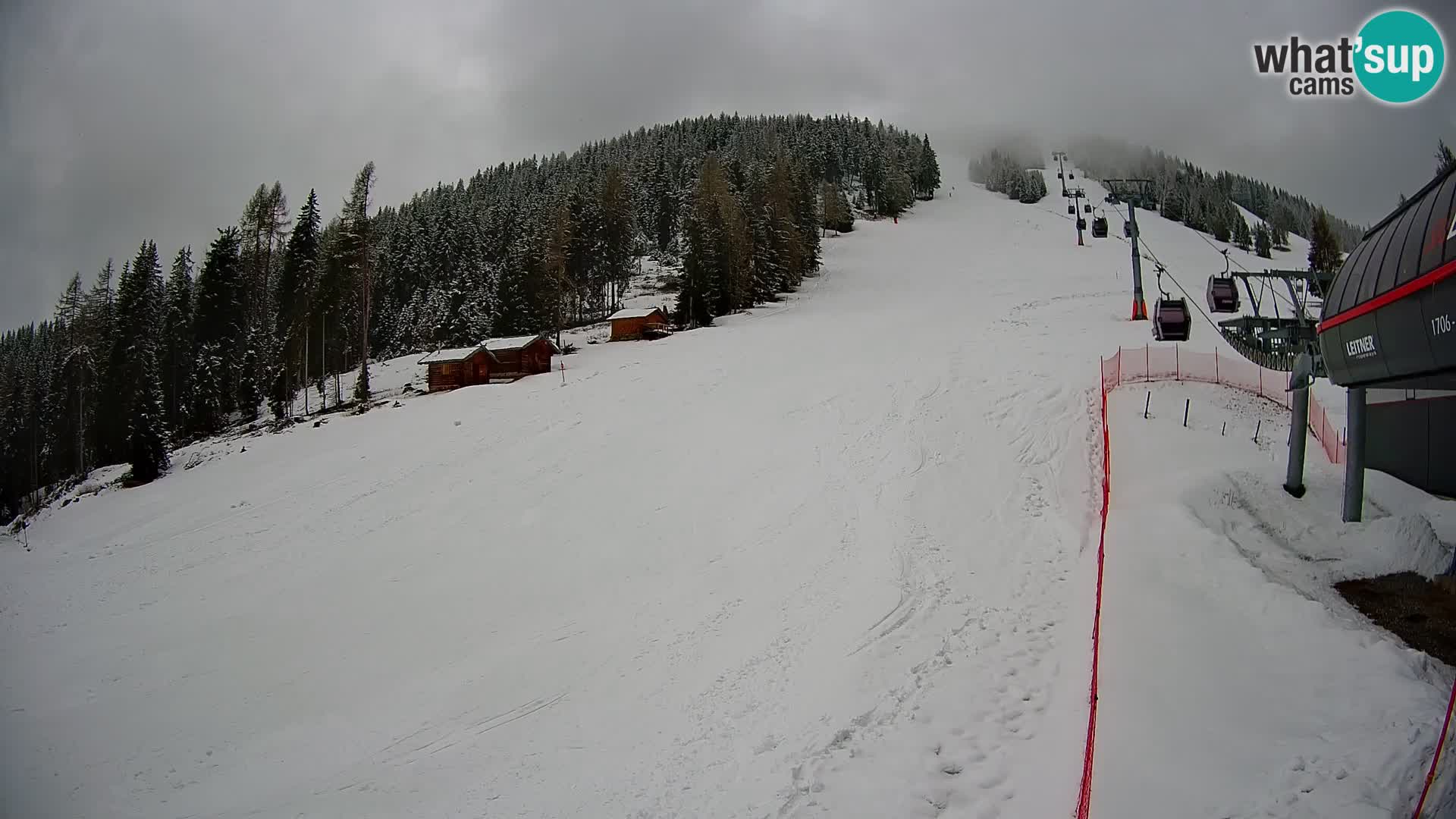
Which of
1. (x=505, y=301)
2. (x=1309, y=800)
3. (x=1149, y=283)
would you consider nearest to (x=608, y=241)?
(x=505, y=301)

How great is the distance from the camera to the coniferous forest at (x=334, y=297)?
96.9 ft

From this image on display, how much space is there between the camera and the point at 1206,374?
2077 centimetres

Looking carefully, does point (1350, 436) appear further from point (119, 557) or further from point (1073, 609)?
point (119, 557)

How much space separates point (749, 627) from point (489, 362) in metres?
37.8

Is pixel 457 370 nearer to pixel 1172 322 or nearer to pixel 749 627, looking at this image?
pixel 749 627

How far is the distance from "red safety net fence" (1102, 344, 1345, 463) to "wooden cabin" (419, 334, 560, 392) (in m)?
33.3

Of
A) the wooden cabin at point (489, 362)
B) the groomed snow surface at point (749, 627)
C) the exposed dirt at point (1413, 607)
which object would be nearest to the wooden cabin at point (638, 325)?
the wooden cabin at point (489, 362)

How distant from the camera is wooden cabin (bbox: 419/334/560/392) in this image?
4481cm

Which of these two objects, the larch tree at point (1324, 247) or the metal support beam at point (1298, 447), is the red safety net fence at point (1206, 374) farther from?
the larch tree at point (1324, 247)

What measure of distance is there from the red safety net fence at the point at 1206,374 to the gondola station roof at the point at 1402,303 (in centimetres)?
799

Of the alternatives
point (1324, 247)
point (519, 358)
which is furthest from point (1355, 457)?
point (519, 358)

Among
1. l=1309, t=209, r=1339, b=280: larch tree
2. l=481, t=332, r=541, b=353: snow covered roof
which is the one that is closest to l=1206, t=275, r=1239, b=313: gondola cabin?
l=1309, t=209, r=1339, b=280: larch tree

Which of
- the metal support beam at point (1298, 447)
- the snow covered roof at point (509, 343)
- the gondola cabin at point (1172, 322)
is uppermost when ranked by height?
the snow covered roof at point (509, 343)

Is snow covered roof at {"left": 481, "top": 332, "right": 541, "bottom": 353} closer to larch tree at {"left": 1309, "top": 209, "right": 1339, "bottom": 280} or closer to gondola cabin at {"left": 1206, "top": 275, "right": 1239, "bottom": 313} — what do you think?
gondola cabin at {"left": 1206, "top": 275, "right": 1239, "bottom": 313}
